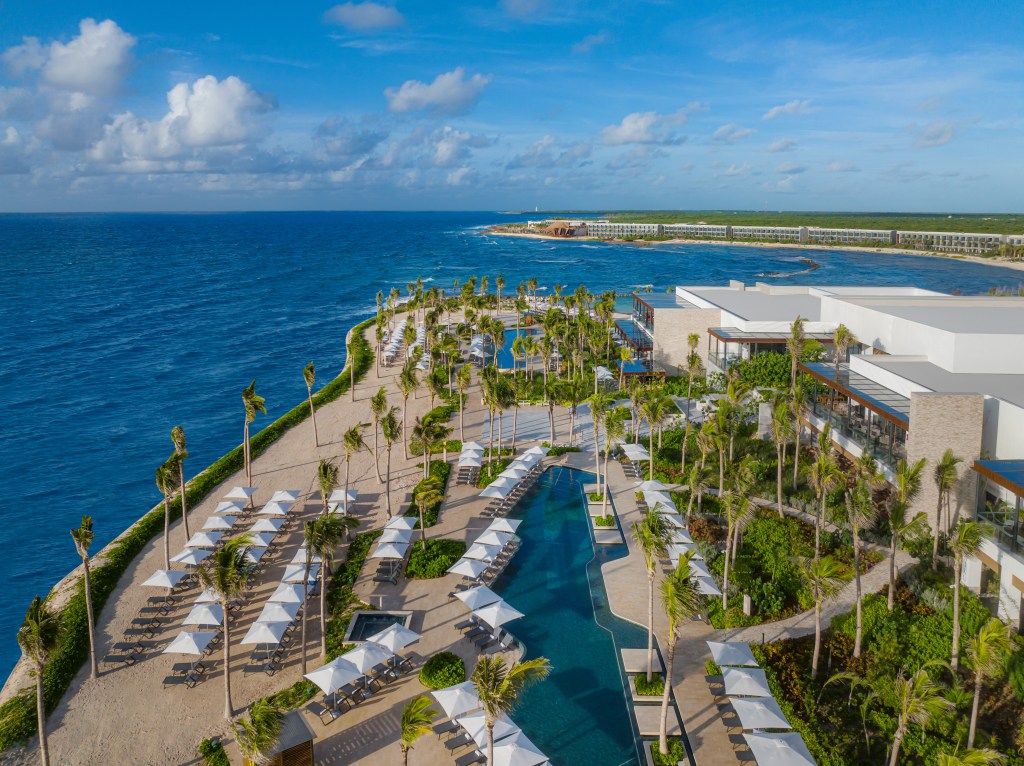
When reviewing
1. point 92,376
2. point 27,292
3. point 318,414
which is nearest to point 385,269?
point 27,292

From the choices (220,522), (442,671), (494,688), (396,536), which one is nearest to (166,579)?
(220,522)

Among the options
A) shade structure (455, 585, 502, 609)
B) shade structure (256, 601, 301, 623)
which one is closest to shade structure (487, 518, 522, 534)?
shade structure (455, 585, 502, 609)

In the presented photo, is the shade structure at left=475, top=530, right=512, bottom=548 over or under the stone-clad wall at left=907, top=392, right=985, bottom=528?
under

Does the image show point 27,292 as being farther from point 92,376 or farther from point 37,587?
point 37,587

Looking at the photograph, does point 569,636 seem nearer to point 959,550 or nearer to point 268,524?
point 959,550

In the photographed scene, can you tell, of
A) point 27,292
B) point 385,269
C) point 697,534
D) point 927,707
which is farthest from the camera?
point 385,269

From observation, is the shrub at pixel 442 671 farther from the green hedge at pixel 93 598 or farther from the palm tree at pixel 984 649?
the palm tree at pixel 984 649

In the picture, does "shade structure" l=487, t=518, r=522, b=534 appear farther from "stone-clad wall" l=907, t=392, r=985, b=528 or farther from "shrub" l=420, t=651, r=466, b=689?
"stone-clad wall" l=907, t=392, r=985, b=528
